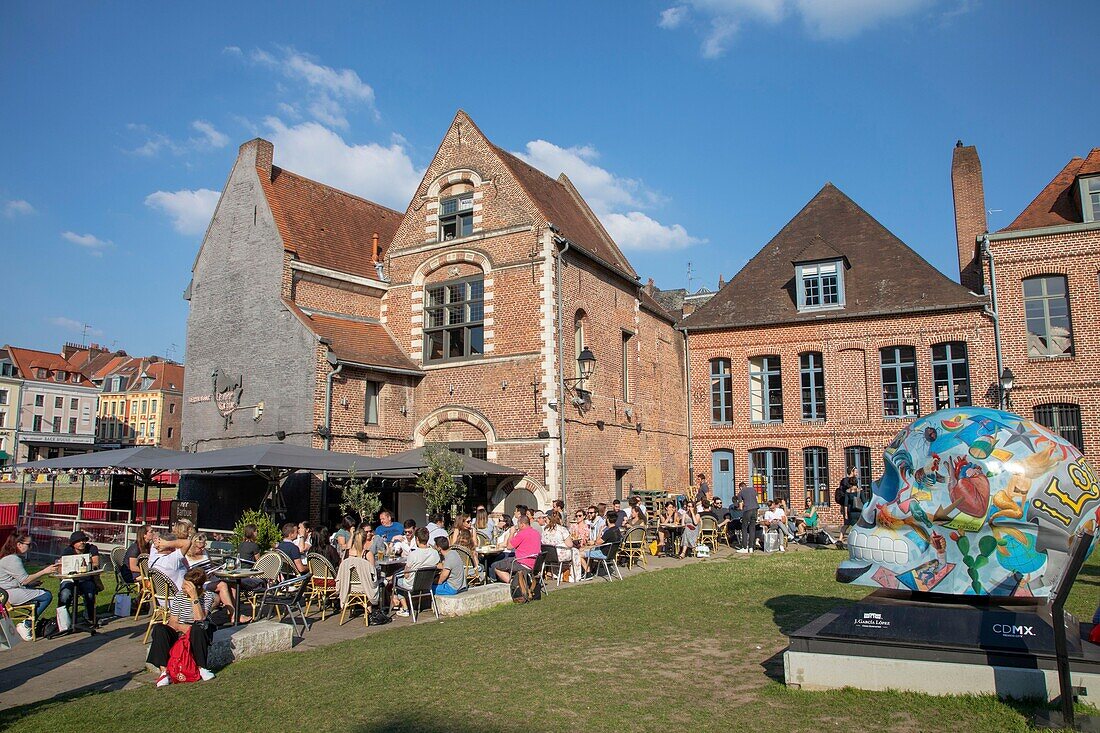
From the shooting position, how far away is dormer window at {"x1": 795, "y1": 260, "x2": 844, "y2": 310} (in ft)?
78.2

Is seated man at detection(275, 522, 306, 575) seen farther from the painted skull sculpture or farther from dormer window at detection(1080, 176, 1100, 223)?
dormer window at detection(1080, 176, 1100, 223)

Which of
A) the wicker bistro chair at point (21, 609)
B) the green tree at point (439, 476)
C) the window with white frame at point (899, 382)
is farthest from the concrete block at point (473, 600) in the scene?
the window with white frame at point (899, 382)

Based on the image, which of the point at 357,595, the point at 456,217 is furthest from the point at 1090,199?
the point at 357,595

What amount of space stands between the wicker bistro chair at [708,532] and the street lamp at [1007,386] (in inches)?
352

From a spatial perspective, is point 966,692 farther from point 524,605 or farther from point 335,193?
point 335,193

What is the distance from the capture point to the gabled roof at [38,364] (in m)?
64.9

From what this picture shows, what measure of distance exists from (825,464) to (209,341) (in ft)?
59.3

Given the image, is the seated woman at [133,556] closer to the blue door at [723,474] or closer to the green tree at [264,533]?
the green tree at [264,533]

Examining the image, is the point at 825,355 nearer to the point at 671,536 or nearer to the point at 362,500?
the point at 671,536

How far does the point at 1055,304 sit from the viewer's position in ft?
69.2

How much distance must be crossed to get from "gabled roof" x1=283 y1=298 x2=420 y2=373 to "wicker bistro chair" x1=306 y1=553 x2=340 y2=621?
Answer: 8.16 metres

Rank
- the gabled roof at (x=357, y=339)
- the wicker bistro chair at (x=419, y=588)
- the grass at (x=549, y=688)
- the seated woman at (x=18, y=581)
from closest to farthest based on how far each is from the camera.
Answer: the grass at (x=549, y=688)
the seated woman at (x=18, y=581)
the wicker bistro chair at (x=419, y=588)
the gabled roof at (x=357, y=339)

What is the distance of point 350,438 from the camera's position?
1867 cm

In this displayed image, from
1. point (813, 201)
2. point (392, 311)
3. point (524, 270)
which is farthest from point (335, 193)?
point (813, 201)
